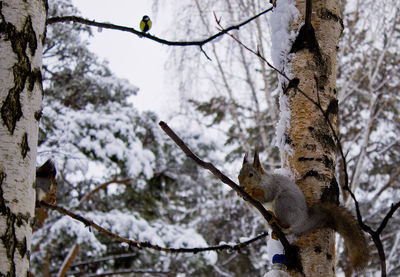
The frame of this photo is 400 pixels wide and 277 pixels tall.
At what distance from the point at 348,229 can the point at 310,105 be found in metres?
0.37

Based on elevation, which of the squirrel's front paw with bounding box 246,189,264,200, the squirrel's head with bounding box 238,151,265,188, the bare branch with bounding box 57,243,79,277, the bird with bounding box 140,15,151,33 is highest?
the bird with bounding box 140,15,151,33

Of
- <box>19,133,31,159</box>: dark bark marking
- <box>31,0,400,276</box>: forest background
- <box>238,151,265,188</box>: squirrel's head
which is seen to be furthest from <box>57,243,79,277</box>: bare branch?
<box>19,133,31,159</box>: dark bark marking

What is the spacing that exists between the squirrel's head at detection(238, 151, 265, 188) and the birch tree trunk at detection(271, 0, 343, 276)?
10cm

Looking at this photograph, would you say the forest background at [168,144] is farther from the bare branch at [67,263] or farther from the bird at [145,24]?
the bird at [145,24]

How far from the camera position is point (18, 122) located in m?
0.69

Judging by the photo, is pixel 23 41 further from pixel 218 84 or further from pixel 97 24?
pixel 218 84

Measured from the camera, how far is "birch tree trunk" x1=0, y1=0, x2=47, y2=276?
635mm

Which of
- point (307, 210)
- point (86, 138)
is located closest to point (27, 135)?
point (307, 210)

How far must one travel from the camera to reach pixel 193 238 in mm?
5090

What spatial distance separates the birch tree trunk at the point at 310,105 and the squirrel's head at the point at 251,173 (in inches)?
4.0

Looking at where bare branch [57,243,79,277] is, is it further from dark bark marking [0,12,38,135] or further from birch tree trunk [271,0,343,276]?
dark bark marking [0,12,38,135]

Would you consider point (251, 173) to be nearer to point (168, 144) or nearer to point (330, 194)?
point (330, 194)

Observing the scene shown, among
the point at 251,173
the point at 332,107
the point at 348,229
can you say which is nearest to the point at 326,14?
the point at 332,107

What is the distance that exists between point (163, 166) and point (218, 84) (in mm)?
1513
